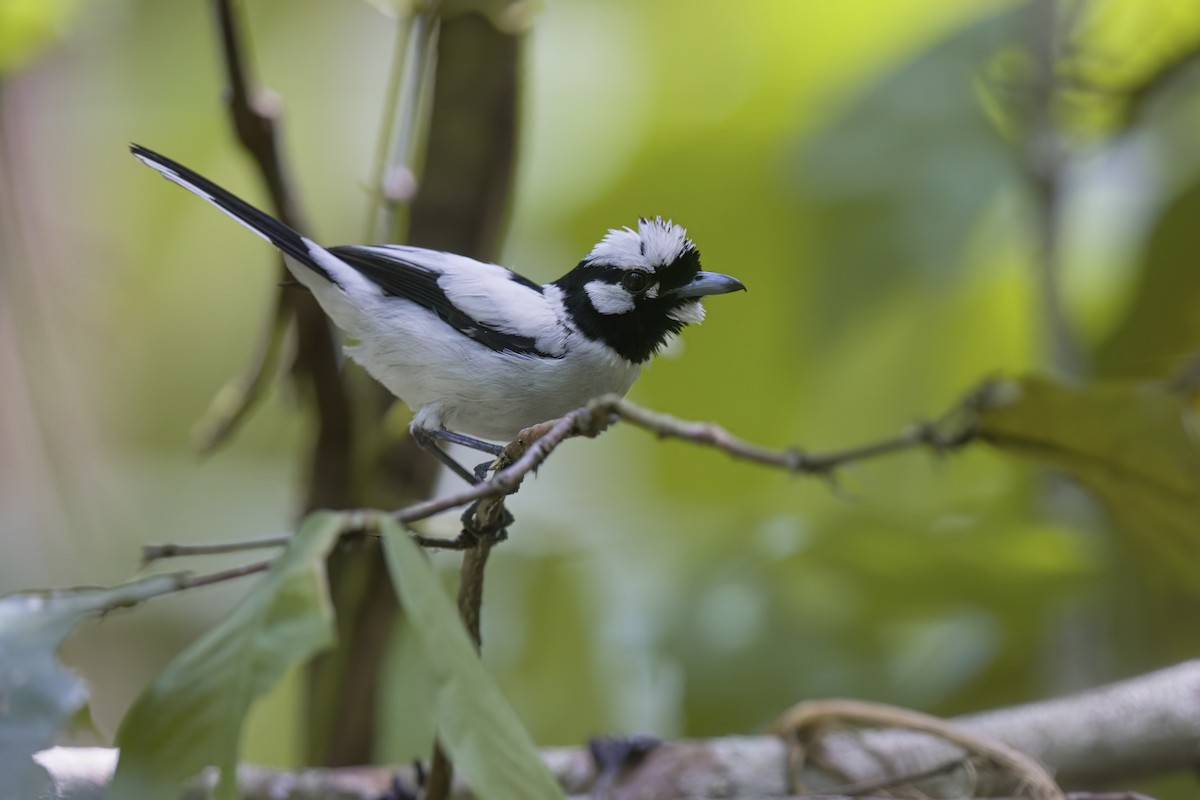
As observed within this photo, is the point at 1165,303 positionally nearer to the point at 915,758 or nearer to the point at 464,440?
the point at 915,758

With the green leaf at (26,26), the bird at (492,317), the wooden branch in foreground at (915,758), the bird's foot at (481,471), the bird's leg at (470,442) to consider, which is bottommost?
the wooden branch in foreground at (915,758)

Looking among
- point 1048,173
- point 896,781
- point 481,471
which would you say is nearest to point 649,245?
point 481,471

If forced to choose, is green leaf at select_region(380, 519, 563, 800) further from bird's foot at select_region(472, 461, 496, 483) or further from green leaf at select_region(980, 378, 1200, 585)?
green leaf at select_region(980, 378, 1200, 585)

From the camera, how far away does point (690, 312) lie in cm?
80

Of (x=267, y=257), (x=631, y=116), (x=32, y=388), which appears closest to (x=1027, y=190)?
(x=631, y=116)

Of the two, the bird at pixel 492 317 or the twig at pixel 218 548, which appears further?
the bird at pixel 492 317

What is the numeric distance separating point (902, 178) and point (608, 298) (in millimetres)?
1075

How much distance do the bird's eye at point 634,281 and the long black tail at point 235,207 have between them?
0.28 m

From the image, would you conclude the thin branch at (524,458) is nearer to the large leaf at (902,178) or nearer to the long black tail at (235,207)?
the long black tail at (235,207)

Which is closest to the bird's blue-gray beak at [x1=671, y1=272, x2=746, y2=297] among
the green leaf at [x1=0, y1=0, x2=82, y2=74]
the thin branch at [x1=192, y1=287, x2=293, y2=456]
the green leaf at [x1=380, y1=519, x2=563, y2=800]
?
the green leaf at [x1=380, y1=519, x2=563, y2=800]

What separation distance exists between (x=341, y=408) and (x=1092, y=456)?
3.11 ft

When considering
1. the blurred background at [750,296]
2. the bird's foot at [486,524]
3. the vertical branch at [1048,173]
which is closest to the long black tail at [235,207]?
the bird's foot at [486,524]

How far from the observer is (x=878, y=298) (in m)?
1.71

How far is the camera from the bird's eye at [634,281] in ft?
2.59
